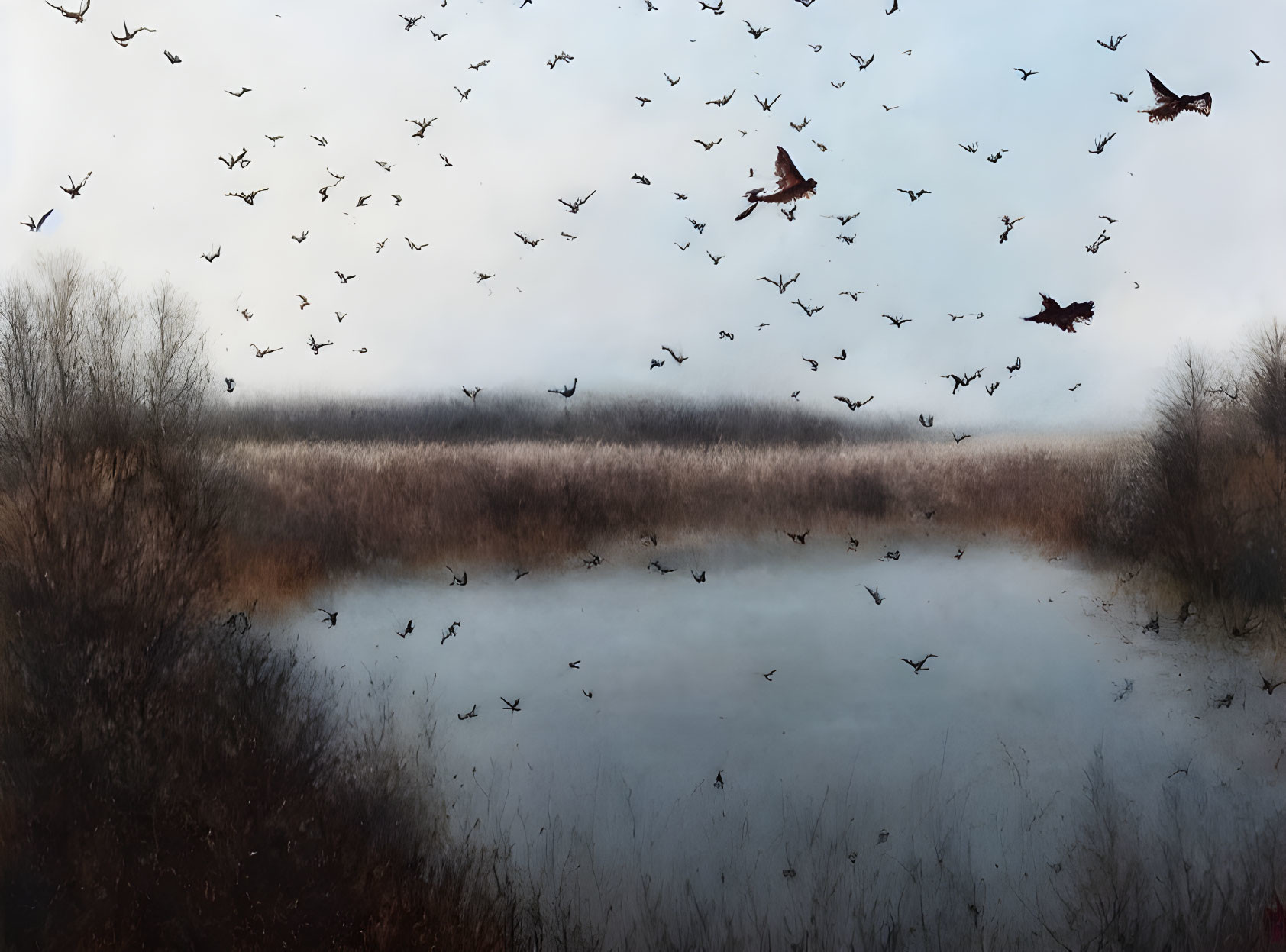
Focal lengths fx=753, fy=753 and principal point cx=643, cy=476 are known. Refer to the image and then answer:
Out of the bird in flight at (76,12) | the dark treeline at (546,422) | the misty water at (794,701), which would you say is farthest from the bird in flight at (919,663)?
the bird in flight at (76,12)

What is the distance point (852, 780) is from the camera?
2229mm

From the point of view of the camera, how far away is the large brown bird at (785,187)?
2.40 metres

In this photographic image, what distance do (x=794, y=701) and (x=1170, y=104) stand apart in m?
2.20

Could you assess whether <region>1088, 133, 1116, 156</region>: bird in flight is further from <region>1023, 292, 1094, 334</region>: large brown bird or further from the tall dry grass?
the tall dry grass

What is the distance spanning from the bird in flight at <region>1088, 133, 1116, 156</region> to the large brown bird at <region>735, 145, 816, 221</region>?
89 cm

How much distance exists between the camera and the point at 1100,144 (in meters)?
2.39

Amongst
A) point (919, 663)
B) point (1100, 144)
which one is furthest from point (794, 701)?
point (1100, 144)

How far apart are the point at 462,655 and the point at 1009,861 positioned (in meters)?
1.70

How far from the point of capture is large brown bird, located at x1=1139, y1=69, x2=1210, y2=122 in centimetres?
236

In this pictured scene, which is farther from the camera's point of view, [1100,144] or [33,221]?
[1100,144]

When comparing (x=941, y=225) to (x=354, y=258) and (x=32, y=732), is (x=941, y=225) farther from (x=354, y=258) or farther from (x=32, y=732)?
(x=32, y=732)

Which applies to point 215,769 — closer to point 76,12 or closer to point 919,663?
point 919,663

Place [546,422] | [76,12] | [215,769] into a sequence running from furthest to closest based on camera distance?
[546,422] < [76,12] < [215,769]

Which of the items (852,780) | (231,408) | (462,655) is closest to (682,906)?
(852,780)
